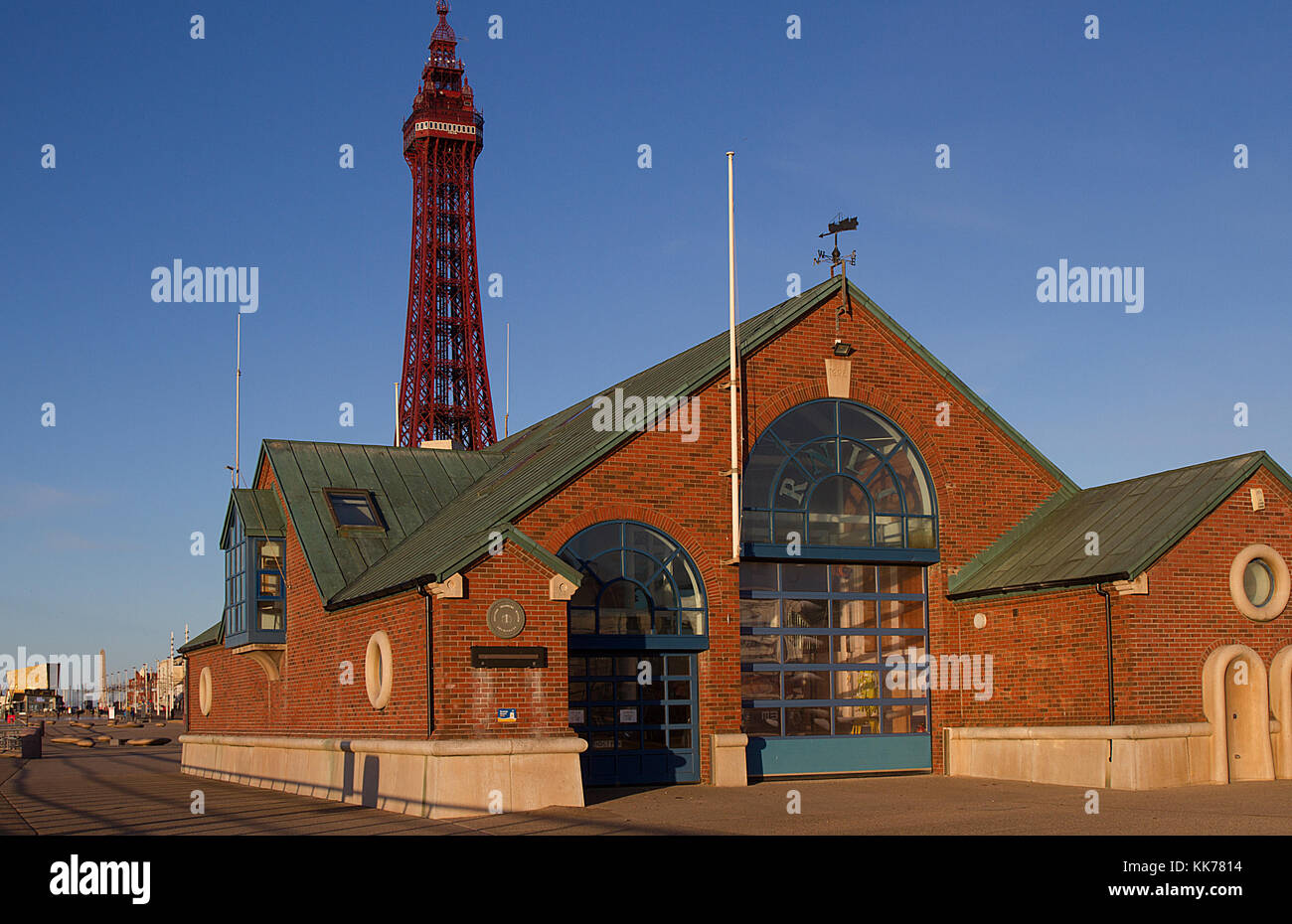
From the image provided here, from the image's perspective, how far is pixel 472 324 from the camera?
77.8m

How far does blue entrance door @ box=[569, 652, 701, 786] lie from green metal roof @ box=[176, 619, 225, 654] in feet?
55.1

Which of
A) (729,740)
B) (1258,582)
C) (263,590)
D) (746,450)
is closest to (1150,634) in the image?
(1258,582)

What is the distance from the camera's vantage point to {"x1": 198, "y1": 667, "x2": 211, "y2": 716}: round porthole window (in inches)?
1564

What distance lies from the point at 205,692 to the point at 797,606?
20.9 m

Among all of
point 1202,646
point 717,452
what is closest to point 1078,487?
point 1202,646

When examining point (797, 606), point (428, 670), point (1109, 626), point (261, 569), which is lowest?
point (428, 670)

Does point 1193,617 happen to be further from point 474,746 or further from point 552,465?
point 474,746

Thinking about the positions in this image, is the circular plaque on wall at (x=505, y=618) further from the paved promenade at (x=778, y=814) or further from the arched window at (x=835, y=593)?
the arched window at (x=835, y=593)

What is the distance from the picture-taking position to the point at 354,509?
101ft

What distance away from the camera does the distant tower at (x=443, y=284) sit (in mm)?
76750

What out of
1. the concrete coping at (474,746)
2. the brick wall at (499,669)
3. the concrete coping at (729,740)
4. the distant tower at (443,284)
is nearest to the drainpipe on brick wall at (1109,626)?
the concrete coping at (729,740)
